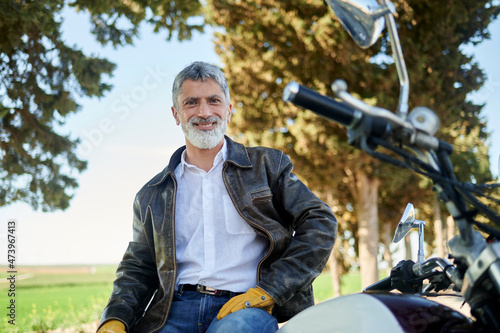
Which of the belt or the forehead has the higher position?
the forehead

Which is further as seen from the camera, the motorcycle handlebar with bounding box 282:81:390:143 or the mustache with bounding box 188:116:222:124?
the mustache with bounding box 188:116:222:124

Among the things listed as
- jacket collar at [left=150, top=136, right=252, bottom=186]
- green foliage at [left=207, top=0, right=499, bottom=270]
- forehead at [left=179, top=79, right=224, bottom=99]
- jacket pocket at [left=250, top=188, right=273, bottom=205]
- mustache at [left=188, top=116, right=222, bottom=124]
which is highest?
green foliage at [left=207, top=0, right=499, bottom=270]

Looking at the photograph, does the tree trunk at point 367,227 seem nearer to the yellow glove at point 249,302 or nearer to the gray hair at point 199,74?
the gray hair at point 199,74

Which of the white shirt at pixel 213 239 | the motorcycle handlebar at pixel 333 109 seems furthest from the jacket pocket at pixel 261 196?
the motorcycle handlebar at pixel 333 109

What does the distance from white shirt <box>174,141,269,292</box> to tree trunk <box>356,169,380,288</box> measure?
32.6 ft

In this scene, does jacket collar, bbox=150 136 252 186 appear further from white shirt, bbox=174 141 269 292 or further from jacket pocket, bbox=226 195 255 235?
jacket pocket, bbox=226 195 255 235

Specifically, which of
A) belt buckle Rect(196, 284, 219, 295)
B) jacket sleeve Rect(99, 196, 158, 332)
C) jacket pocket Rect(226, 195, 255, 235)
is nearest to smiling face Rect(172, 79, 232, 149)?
jacket pocket Rect(226, 195, 255, 235)

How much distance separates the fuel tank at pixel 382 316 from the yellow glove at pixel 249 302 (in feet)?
1.63

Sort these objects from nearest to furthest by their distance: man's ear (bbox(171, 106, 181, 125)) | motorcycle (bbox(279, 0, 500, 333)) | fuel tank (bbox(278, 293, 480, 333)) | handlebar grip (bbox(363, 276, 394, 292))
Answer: motorcycle (bbox(279, 0, 500, 333)) → fuel tank (bbox(278, 293, 480, 333)) → handlebar grip (bbox(363, 276, 394, 292)) → man's ear (bbox(171, 106, 181, 125))

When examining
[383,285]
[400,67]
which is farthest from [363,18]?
[383,285]

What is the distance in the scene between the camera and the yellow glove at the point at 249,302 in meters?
1.70

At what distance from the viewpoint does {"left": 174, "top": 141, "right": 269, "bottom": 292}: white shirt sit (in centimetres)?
196

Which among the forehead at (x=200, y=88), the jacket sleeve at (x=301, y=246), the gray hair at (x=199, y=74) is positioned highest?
the gray hair at (x=199, y=74)

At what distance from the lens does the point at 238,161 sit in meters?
2.16
